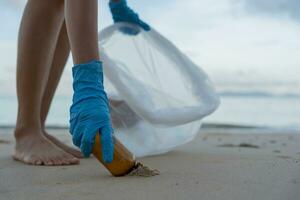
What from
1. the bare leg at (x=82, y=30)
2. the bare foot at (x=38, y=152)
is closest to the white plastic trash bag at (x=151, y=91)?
the bare foot at (x=38, y=152)

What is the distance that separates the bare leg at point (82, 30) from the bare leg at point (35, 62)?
430 millimetres

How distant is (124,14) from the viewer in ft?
7.07

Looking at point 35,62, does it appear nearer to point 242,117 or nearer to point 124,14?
point 124,14

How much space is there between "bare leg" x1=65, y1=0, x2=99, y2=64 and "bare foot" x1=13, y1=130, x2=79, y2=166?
0.49 meters

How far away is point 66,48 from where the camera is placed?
7.04ft

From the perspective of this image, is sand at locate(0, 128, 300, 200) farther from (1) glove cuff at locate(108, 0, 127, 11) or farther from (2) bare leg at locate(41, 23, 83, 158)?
(1) glove cuff at locate(108, 0, 127, 11)

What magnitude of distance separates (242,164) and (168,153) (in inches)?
21.8

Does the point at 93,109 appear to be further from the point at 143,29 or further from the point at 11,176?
the point at 143,29

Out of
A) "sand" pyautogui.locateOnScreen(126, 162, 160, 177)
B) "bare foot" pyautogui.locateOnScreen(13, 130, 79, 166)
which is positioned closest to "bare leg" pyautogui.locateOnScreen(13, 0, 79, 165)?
"bare foot" pyautogui.locateOnScreen(13, 130, 79, 166)

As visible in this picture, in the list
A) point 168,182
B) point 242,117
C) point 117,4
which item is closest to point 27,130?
point 117,4

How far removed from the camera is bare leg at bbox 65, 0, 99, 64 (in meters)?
1.48

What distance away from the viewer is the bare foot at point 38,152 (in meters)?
1.84

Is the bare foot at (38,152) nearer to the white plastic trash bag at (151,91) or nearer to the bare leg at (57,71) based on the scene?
the bare leg at (57,71)

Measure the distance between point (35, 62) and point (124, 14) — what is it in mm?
477
